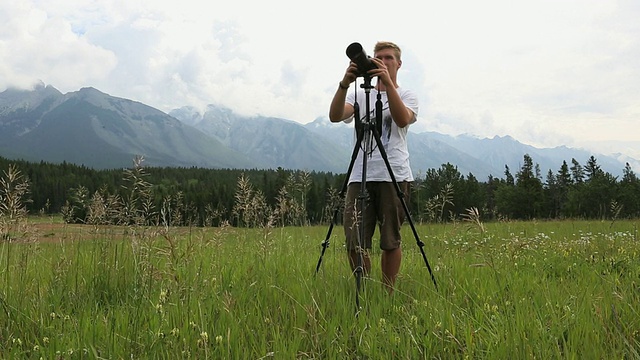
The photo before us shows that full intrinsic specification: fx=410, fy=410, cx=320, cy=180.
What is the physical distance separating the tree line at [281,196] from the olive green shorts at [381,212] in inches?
7.8

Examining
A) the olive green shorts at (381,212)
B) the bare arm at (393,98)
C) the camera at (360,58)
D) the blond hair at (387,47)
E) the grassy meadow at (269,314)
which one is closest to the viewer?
the grassy meadow at (269,314)

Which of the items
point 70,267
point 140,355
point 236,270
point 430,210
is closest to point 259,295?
point 236,270

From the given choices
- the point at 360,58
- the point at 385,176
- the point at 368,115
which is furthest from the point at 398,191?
the point at 360,58

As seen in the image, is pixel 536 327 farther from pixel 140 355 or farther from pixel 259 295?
pixel 140 355

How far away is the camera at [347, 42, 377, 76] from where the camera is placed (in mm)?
3410

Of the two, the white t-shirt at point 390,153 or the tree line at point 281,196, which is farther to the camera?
the white t-shirt at point 390,153

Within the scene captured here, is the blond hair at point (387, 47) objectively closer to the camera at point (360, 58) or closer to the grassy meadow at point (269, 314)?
the camera at point (360, 58)

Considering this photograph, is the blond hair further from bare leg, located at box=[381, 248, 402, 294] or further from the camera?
bare leg, located at box=[381, 248, 402, 294]

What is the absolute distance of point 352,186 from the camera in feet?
13.6

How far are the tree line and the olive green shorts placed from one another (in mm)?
199

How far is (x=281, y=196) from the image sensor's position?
18.9 ft

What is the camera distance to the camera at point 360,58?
3410 millimetres

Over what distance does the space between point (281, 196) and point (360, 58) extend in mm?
2778

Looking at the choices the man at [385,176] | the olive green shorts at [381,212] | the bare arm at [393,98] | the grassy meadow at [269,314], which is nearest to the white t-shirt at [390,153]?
the man at [385,176]
